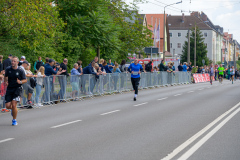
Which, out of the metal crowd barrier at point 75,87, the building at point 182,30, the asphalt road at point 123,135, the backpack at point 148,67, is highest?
the building at point 182,30

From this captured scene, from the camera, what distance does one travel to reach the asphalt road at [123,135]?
23.2 feet

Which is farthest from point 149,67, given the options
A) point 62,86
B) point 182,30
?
point 182,30

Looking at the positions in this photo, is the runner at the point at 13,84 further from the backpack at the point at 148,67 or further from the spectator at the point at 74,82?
the backpack at the point at 148,67

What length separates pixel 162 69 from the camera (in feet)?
110

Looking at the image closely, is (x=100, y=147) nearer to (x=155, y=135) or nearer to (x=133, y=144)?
(x=133, y=144)

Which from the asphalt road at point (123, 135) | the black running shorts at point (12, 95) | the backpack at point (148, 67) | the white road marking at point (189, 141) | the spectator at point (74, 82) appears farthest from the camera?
the backpack at point (148, 67)

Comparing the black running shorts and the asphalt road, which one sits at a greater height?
the black running shorts

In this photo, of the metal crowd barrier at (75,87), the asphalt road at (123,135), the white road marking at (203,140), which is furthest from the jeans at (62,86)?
the white road marking at (203,140)

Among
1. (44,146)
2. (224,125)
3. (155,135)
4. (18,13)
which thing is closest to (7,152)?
(44,146)

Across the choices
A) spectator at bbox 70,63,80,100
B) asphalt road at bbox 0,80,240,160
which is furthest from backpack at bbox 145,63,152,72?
asphalt road at bbox 0,80,240,160

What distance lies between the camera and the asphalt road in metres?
7.07

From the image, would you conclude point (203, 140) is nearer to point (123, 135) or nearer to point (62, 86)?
point (123, 135)

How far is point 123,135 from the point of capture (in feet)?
30.0

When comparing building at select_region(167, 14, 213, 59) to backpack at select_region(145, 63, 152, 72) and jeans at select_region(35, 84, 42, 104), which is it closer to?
backpack at select_region(145, 63, 152, 72)
